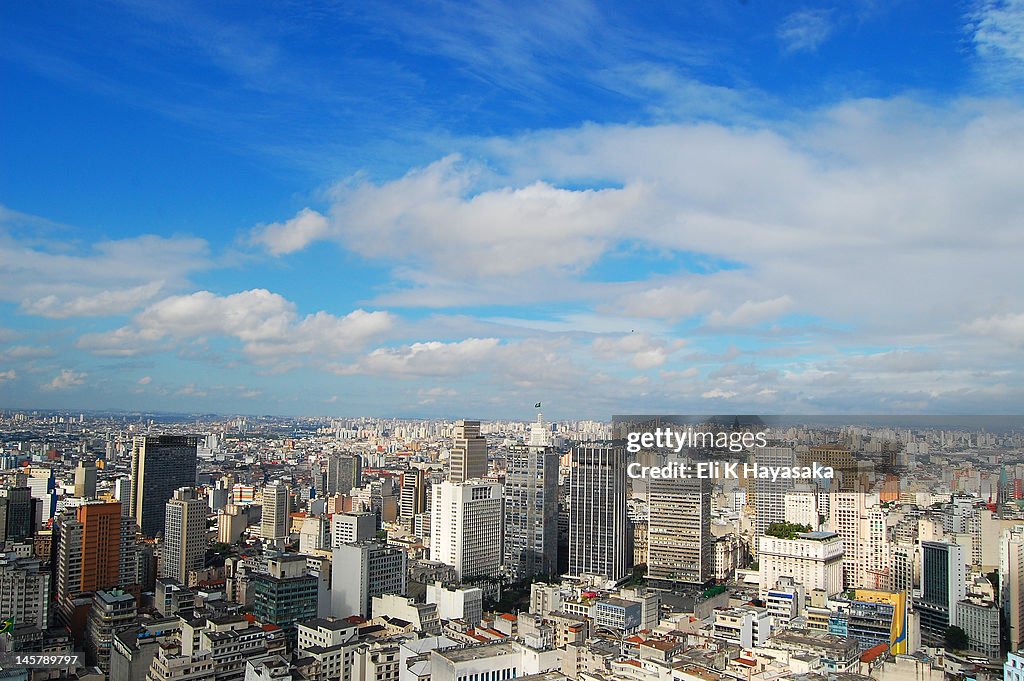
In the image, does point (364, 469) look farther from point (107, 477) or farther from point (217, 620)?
point (217, 620)

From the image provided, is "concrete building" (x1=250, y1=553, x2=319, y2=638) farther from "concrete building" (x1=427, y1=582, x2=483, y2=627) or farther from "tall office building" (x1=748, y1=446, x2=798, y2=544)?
"tall office building" (x1=748, y1=446, x2=798, y2=544)

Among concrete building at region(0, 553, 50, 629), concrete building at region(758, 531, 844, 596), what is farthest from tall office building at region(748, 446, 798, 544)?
concrete building at region(0, 553, 50, 629)

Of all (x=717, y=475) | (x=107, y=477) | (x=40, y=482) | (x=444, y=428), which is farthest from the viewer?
(x=444, y=428)

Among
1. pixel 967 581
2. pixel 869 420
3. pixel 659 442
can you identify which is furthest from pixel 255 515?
pixel 967 581

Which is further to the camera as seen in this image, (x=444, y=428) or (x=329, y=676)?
(x=444, y=428)

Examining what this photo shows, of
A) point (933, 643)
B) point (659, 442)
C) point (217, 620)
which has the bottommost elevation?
point (933, 643)

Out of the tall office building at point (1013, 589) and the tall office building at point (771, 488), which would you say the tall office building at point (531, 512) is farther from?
the tall office building at point (1013, 589)
